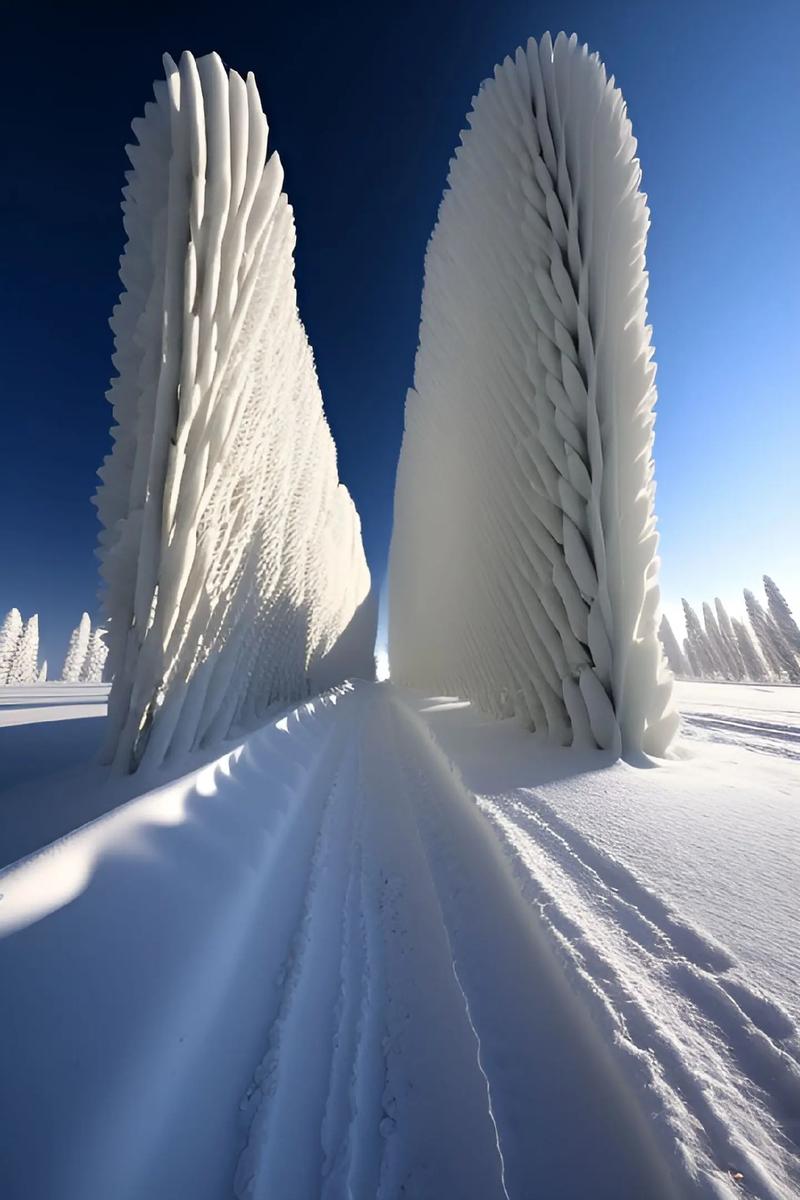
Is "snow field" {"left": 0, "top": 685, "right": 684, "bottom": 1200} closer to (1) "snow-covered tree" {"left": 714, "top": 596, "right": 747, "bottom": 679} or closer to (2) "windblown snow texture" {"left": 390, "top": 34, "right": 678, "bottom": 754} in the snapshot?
(2) "windblown snow texture" {"left": 390, "top": 34, "right": 678, "bottom": 754}

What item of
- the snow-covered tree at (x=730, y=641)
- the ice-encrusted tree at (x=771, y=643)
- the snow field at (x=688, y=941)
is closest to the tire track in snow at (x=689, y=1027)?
the snow field at (x=688, y=941)

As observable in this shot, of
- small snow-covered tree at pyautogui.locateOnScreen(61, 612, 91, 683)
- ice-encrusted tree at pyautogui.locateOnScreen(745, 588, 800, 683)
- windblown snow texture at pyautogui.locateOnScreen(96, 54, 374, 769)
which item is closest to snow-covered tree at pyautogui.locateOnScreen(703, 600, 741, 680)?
ice-encrusted tree at pyautogui.locateOnScreen(745, 588, 800, 683)

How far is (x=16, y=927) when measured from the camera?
680mm

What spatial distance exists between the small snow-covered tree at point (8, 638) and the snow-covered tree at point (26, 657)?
0.43 metres

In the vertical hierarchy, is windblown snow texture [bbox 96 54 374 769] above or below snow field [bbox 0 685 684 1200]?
above

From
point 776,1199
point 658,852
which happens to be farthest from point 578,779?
point 776,1199

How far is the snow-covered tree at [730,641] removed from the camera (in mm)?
31858

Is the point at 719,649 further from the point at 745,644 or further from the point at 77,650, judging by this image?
the point at 77,650

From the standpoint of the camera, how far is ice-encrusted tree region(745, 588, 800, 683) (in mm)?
27062

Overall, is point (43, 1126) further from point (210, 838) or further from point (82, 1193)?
point (210, 838)

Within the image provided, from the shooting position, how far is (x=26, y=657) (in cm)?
3450

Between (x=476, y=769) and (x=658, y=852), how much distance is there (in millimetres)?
1166

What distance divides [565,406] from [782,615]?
116 ft

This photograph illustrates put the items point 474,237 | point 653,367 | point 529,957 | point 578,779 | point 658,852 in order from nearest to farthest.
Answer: point 529,957 < point 658,852 < point 578,779 < point 653,367 < point 474,237
